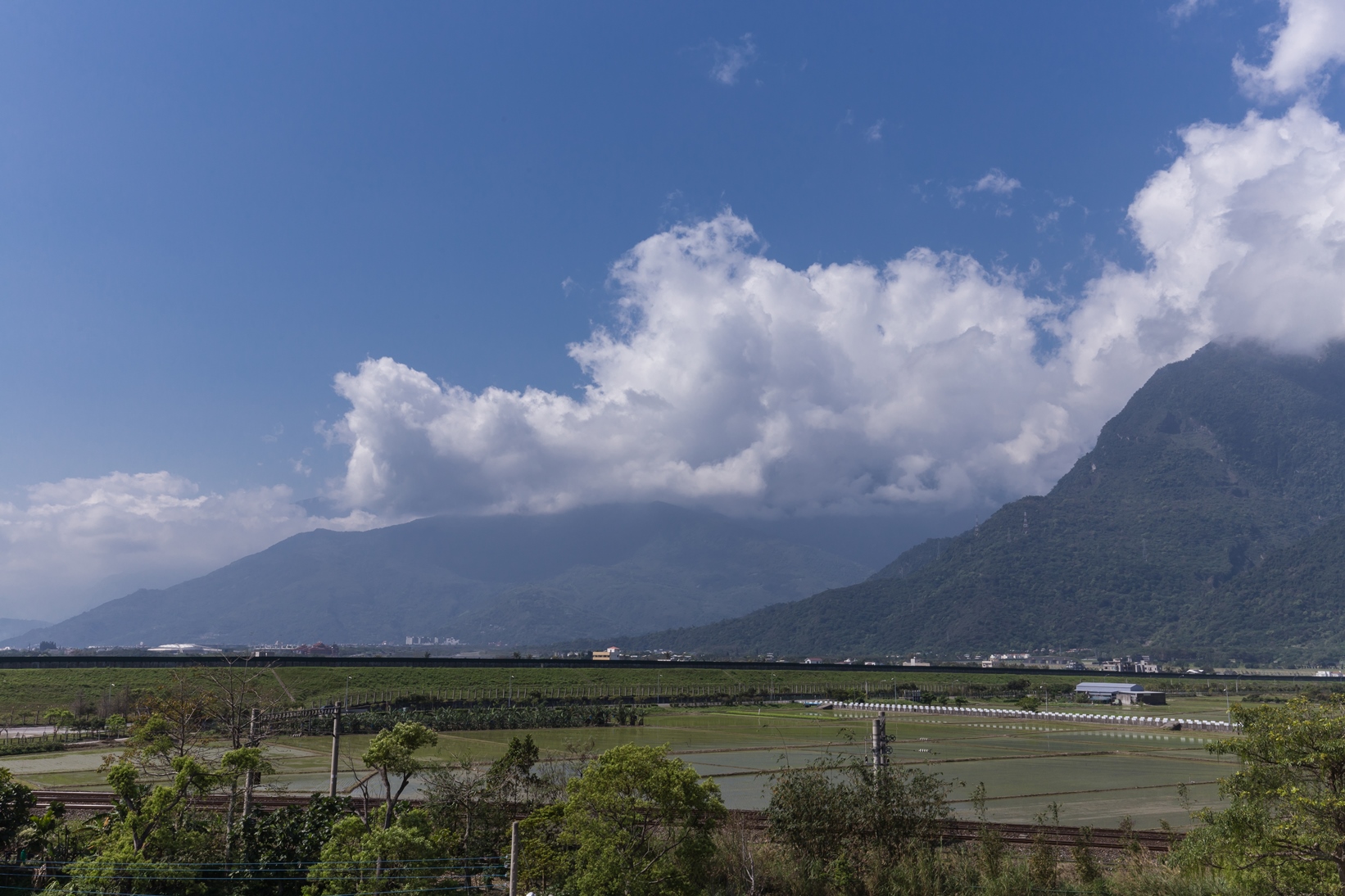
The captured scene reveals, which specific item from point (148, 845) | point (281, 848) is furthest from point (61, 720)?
point (148, 845)

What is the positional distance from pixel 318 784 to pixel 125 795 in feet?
76.5

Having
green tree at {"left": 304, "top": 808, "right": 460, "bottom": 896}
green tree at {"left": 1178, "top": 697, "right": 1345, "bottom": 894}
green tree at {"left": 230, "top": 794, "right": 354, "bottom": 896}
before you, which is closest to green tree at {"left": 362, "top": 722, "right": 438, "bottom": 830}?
green tree at {"left": 230, "top": 794, "right": 354, "bottom": 896}

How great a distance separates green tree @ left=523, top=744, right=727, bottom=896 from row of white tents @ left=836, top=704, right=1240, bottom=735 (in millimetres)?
80627

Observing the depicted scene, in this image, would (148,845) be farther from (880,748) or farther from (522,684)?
(522,684)

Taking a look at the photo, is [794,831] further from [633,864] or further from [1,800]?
[1,800]

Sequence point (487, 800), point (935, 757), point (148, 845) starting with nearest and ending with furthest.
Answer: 1. point (148, 845)
2. point (487, 800)
3. point (935, 757)

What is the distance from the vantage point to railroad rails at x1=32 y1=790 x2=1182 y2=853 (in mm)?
27422

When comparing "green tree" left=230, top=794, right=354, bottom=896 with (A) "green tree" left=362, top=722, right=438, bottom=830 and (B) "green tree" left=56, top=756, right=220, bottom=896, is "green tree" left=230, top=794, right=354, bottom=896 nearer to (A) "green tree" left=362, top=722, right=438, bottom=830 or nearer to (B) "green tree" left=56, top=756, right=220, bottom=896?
(B) "green tree" left=56, top=756, right=220, bottom=896

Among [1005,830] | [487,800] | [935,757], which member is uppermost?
[487,800]

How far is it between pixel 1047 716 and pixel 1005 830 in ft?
256

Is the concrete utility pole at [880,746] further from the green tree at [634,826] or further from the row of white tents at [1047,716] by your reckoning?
the row of white tents at [1047,716]

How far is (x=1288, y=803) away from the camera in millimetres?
→ 14875

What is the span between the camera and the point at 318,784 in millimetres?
41438

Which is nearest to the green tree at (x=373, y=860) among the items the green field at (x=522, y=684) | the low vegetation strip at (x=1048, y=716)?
the green field at (x=522, y=684)
